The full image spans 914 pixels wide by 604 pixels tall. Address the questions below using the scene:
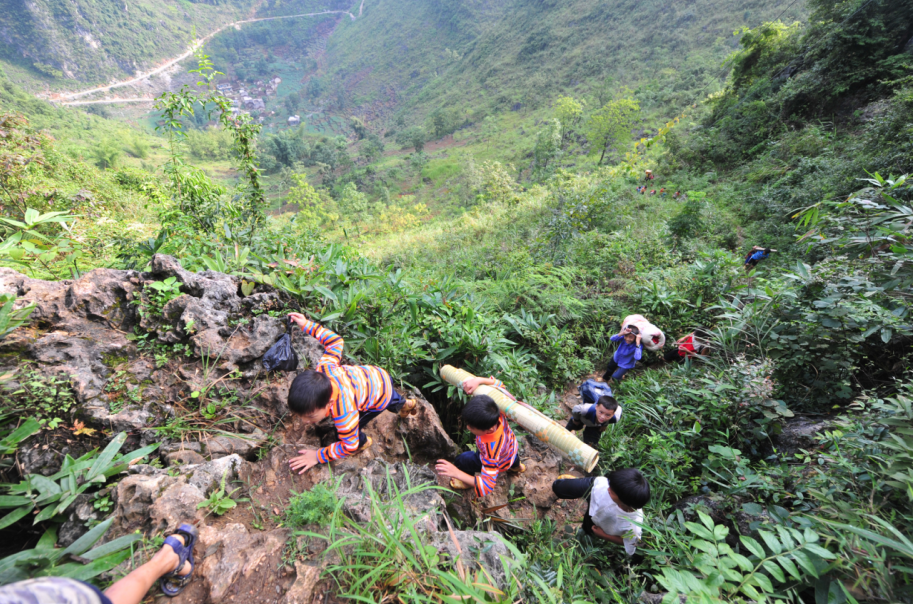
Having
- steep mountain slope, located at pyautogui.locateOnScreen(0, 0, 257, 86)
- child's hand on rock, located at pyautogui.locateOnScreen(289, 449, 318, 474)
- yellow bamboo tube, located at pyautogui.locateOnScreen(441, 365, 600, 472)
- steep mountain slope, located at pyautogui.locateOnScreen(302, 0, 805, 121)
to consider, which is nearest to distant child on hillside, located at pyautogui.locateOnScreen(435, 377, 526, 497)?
yellow bamboo tube, located at pyautogui.locateOnScreen(441, 365, 600, 472)

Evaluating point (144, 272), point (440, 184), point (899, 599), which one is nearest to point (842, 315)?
point (899, 599)

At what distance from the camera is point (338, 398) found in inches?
Result: 88.4

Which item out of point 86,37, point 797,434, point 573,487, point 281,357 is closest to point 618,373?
point 797,434

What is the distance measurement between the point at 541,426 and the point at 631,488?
2.59 ft

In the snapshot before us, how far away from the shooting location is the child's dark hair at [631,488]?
205cm

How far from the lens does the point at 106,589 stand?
1333 millimetres

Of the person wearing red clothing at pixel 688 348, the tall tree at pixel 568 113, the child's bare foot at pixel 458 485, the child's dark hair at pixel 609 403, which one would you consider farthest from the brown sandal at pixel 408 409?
the tall tree at pixel 568 113

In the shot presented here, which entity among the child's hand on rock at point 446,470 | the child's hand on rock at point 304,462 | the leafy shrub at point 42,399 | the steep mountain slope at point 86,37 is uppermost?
the steep mountain slope at point 86,37

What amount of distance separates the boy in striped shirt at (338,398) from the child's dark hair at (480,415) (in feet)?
2.15

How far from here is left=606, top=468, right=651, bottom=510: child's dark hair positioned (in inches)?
80.8

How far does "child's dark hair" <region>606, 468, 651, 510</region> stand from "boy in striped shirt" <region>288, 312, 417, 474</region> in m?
1.59

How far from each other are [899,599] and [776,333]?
6.90 ft

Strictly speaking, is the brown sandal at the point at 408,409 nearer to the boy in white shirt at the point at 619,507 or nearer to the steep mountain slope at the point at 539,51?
the boy in white shirt at the point at 619,507

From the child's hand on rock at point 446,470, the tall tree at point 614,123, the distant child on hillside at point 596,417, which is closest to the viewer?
the child's hand on rock at point 446,470
